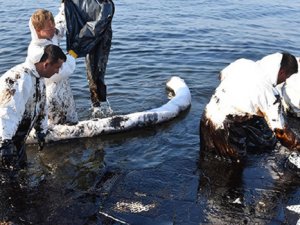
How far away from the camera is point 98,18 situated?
7547 mm

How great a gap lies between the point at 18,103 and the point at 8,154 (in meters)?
0.65

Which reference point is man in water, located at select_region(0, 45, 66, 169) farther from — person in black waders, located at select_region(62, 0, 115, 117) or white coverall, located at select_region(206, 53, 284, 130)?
white coverall, located at select_region(206, 53, 284, 130)

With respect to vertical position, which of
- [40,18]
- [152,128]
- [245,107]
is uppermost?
[40,18]

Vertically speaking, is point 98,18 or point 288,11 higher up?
point 98,18

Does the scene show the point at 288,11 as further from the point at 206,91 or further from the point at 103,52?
the point at 103,52

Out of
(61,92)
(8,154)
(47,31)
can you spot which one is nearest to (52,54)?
(47,31)

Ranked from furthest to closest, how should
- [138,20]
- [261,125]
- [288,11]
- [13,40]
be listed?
[288,11], [138,20], [13,40], [261,125]

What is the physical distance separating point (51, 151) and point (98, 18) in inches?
101


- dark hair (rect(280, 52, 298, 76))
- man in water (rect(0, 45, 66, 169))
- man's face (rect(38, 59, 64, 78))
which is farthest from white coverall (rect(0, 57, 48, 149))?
dark hair (rect(280, 52, 298, 76))

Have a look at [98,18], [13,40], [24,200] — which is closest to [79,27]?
[98,18]

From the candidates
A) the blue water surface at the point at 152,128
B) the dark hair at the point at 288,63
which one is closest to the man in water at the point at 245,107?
the dark hair at the point at 288,63

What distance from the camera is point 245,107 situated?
5359mm

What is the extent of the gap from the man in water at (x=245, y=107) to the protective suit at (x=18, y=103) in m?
2.42

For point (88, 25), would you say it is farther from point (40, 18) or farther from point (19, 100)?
point (19, 100)
